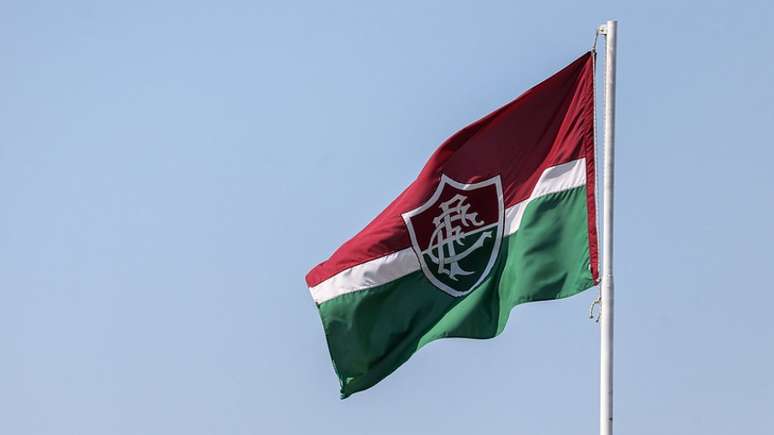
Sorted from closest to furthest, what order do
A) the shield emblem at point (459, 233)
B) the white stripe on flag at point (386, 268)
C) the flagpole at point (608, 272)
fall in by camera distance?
the flagpole at point (608, 272) → the white stripe on flag at point (386, 268) → the shield emblem at point (459, 233)

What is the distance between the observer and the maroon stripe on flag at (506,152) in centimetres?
1819

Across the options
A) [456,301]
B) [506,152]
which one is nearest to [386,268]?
[456,301]

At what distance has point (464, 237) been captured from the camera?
724 inches

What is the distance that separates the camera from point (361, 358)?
18.1 m

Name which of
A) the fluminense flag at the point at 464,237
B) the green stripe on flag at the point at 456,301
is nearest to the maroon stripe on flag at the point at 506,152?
the fluminense flag at the point at 464,237

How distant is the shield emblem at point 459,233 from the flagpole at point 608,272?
6.88 feet

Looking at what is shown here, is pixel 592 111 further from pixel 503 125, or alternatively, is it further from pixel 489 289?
pixel 489 289

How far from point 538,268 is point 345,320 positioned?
272 cm

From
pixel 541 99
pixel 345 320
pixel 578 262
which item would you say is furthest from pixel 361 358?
pixel 541 99

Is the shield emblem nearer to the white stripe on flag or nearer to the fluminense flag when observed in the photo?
the fluminense flag

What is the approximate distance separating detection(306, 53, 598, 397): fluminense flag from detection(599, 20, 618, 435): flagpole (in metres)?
1.05

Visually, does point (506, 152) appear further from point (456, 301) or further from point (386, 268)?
point (386, 268)

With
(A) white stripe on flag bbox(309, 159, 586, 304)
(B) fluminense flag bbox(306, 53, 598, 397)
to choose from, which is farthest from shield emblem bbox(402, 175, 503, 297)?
(A) white stripe on flag bbox(309, 159, 586, 304)

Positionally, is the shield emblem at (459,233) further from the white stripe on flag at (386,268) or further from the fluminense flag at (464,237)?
the white stripe on flag at (386,268)
